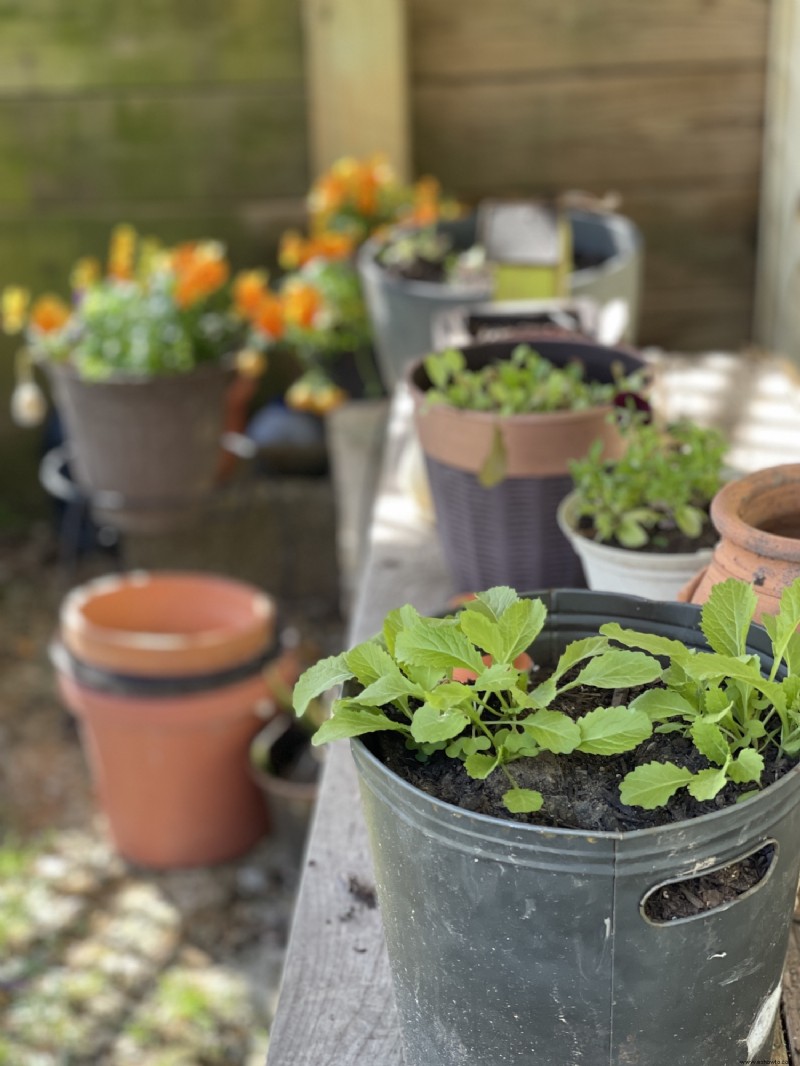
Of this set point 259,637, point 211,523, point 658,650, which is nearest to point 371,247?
point 259,637

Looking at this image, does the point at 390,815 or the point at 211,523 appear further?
the point at 211,523

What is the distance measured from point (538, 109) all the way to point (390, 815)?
90.5 inches

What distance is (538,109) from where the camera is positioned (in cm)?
279

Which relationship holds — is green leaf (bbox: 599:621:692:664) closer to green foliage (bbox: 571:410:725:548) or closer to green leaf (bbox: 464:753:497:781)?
green leaf (bbox: 464:753:497:781)

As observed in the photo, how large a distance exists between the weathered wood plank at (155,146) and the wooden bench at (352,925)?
1.52 metres

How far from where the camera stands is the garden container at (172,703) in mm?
2295

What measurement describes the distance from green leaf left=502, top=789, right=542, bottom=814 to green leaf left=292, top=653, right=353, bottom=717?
134 millimetres

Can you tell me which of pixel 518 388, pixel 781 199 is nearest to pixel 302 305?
pixel 781 199

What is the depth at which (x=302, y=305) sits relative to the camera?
2.57 metres

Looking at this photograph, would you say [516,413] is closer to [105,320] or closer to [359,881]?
Answer: [359,881]

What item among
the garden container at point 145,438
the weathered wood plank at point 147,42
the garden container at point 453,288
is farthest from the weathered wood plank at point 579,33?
the garden container at point 145,438

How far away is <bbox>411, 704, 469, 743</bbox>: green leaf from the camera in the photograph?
2.56ft

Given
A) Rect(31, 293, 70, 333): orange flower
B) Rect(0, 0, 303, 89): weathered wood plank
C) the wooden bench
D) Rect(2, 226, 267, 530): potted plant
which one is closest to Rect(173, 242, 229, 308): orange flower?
Rect(2, 226, 267, 530): potted plant

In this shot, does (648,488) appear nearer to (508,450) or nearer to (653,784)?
(508,450)
